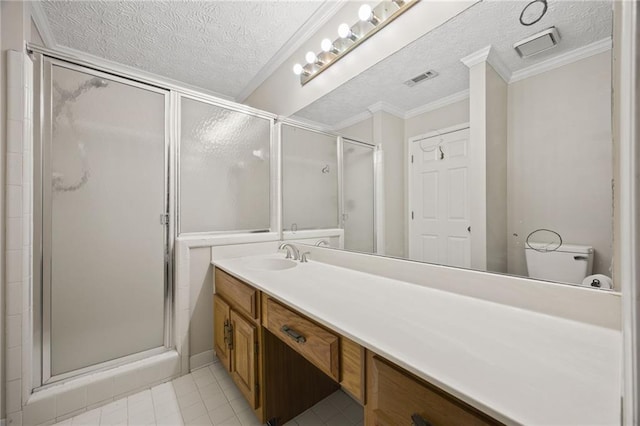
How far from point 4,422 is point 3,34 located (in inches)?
71.9

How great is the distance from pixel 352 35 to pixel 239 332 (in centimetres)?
183

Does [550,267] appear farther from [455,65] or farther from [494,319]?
[455,65]

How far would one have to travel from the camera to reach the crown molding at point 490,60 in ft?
2.97

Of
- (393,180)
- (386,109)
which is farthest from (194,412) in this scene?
(386,109)

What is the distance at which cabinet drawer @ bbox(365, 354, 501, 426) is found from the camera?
1.67ft

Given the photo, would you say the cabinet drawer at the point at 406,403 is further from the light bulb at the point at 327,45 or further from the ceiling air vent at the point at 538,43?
the light bulb at the point at 327,45

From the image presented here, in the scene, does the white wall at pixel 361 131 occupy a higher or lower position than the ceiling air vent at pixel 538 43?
lower

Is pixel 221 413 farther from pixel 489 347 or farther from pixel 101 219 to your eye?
pixel 489 347

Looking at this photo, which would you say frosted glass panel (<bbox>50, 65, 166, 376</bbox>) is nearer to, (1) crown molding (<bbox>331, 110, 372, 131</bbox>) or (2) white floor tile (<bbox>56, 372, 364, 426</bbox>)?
(2) white floor tile (<bbox>56, 372, 364, 426</bbox>)

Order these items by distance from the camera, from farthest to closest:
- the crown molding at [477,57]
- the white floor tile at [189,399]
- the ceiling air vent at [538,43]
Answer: the white floor tile at [189,399] → the crown molding at [477,57] → the ceiling air vent at [538,43]

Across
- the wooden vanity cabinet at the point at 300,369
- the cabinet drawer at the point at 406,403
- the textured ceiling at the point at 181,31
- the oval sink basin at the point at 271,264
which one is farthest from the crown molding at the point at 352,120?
the cabinet drawer at the point at 406,403

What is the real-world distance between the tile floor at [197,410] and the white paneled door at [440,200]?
96cm

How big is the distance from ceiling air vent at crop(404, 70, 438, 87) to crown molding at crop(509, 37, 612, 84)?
33 centimetres

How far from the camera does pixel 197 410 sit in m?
1.40
